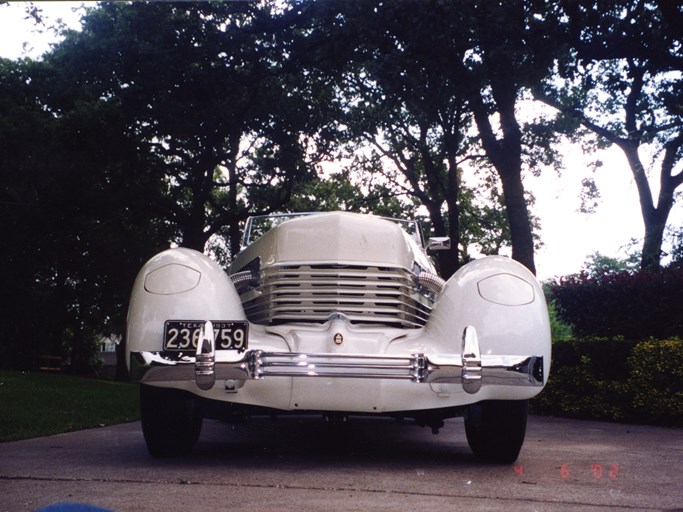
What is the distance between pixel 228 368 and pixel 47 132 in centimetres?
1665

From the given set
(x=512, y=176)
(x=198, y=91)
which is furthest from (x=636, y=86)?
(x=198, y=91)

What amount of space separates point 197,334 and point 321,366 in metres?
0.80

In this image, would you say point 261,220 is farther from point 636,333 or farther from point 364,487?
point 636,333

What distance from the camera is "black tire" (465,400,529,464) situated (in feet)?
16.8

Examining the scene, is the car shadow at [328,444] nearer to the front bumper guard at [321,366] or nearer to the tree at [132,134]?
the front bumper guard at [321,366]

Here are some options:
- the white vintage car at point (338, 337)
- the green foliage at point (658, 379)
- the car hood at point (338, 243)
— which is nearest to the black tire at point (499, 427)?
the white vintage car at point (338, 337)

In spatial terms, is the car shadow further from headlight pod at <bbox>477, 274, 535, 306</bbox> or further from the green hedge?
the green hedge

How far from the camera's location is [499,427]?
17.0ft

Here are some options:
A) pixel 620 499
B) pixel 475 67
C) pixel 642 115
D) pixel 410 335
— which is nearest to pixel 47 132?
pixel 475 67

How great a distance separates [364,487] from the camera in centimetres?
426

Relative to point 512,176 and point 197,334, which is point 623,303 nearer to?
point 512,176

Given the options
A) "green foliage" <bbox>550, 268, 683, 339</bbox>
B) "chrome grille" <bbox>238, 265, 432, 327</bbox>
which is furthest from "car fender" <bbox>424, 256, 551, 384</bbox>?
"green foliage" <bbox>550, 268, 683, 339</bbox>

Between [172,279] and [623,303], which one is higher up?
[623,303]
